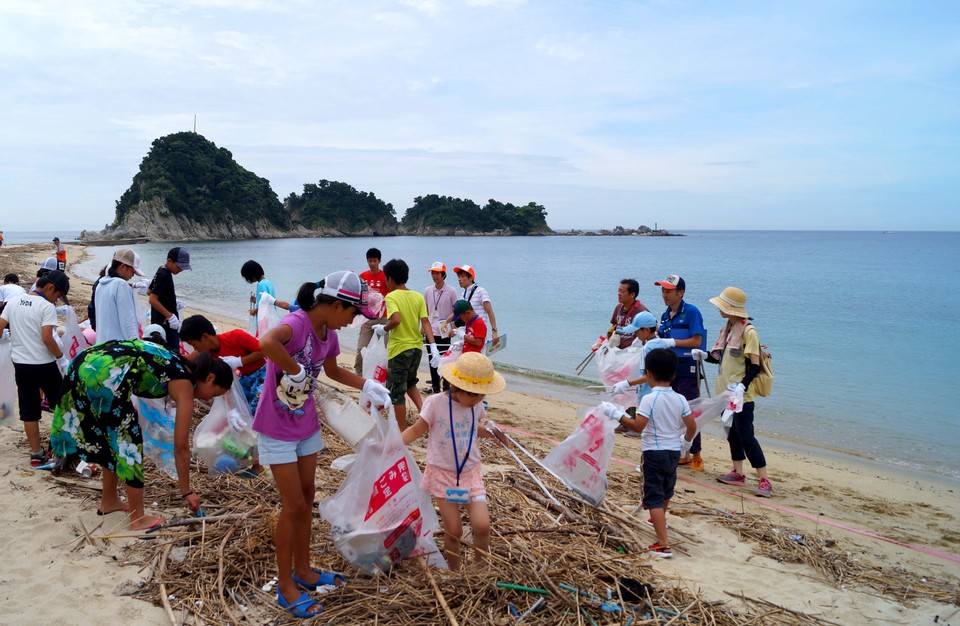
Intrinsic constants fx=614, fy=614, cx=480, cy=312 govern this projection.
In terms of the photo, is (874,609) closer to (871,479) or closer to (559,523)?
(559,523)

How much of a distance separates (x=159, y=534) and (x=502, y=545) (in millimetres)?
2124

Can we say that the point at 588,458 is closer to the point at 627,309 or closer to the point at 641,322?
the point at 641,322

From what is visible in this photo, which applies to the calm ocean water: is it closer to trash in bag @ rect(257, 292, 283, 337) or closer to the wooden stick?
trash in bag @ rect(257, 292, 283, 337)

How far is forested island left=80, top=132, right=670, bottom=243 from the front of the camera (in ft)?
268

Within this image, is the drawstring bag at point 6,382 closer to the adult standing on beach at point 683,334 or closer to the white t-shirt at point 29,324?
the white t-shirt at point 29,324

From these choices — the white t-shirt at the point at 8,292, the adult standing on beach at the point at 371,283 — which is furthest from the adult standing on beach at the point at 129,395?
the adult standing on beach at the point at 371,283

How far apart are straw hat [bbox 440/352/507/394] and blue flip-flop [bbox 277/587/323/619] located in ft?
4.18

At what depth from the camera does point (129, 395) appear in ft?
12.5

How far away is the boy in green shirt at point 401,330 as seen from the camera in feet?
20.2

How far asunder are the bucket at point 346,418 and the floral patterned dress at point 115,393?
966 millimetres

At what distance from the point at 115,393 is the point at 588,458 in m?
Result: 3.12

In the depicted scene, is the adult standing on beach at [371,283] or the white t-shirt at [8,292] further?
the adult standing on beach at [371,283]

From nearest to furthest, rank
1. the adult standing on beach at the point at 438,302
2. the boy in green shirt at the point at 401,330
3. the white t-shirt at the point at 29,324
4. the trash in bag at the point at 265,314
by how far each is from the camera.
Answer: the white t-shirt at the point at 29,324 → the boy in green shirt at the point at 401,330 → the trash in bag at the point at 265,314 → the adult standing on beach at the point at 438,302

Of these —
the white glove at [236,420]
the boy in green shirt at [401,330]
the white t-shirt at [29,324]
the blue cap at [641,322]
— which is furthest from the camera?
the blue cap at [641,322]
